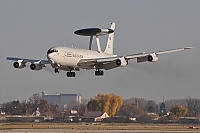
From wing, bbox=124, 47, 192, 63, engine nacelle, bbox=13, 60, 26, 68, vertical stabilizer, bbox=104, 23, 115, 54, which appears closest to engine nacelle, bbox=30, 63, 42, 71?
engine nacelle, bbox=13, 60, 26, 68

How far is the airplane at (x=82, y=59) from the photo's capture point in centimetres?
10875

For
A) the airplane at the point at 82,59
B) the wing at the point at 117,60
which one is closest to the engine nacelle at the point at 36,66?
the airplane at the point at 82,59

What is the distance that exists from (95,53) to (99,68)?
129 inches

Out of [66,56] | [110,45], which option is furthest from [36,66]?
[110,45]

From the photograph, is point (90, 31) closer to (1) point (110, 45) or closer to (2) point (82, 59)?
(2) point (82, 59)

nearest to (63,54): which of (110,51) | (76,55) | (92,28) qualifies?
(76,55)

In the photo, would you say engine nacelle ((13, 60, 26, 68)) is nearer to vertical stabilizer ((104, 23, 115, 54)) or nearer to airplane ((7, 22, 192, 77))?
airplane ((7, 22, 192, 77))

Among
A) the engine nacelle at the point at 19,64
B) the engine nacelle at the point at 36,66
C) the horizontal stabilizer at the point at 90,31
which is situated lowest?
the engine nacelle at the point at 36,66

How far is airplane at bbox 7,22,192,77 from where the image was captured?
357ft

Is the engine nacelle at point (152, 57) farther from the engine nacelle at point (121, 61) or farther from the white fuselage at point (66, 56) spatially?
the white fuselage at point (66, 56)

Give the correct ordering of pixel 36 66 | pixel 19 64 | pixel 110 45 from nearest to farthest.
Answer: pixel 36 66 → pixel 19 64 → pixel 110 45

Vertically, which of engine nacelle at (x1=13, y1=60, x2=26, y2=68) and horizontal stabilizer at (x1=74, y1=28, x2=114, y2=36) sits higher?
horizontal stabilizer at (x1=74, y1=28, x2=114, y2=36)

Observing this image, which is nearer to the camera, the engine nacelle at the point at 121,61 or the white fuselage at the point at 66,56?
the white fuselage at the point at 66,56

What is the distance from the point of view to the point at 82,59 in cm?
11219
